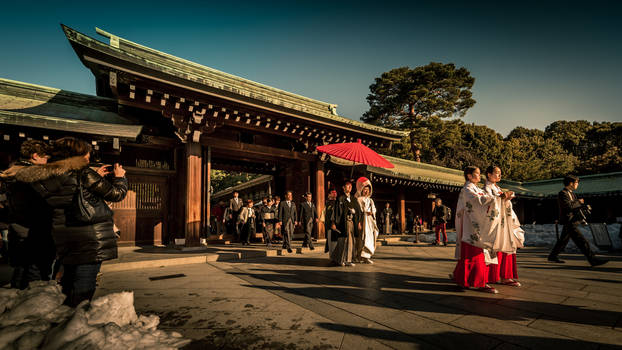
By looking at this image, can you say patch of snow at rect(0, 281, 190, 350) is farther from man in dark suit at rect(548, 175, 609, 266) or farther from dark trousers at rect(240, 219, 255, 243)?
dark trousers at rect(240, 219, 255, 243)

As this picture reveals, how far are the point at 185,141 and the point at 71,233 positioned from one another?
5304 millimetres

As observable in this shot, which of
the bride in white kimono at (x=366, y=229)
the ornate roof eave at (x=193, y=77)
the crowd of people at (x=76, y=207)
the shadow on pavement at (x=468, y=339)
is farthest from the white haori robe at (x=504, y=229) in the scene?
the ornate roof eave at (x=193, y=77)

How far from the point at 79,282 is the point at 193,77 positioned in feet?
17.4

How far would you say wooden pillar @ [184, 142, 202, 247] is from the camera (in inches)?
269

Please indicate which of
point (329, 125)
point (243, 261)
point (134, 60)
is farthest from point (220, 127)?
point (243, 261)

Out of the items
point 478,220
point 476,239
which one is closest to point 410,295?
point 476,239

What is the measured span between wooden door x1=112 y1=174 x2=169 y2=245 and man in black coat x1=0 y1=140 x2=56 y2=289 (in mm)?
4355

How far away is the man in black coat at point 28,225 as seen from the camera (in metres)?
2.64

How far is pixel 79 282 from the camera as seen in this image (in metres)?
2.10

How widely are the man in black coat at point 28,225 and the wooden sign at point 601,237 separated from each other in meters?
12.1

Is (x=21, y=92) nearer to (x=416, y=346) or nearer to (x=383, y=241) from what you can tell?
(x=416, y=346)

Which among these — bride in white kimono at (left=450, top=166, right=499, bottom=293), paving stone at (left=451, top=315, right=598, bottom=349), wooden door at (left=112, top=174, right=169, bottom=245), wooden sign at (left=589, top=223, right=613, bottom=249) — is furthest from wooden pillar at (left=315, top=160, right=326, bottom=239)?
wooden sign at (left=589, top=223, right=613, bottom=249)

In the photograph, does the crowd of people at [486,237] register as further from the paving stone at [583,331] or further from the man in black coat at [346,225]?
the man in black coat at [346,225]

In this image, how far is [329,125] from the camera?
9.05 metres
